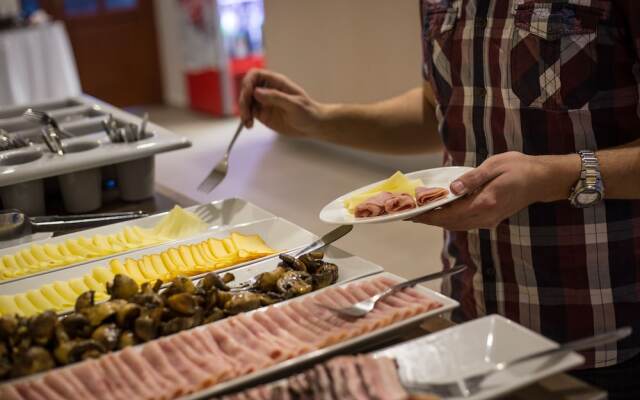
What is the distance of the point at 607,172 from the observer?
4.61 ft

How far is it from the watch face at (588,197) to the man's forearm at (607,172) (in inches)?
0.8

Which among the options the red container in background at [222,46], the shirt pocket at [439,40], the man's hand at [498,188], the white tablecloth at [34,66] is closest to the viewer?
the man's hand at [498,188]

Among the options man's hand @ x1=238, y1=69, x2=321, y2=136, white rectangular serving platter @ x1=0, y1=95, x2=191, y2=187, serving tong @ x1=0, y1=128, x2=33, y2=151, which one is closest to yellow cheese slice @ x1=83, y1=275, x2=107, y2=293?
white rectangular serving platter @ x1=0, y1=95, x2=191, y2=187

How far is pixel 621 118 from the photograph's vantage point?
149 centimetres

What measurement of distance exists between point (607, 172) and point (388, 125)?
696 millimetres

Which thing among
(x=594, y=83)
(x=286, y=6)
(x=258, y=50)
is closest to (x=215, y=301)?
(x=594, y=83)

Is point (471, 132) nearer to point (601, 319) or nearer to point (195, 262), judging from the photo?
point (601, 319)

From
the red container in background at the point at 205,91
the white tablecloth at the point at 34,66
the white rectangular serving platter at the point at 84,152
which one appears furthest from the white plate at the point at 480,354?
the red container in background at the point at 205,91

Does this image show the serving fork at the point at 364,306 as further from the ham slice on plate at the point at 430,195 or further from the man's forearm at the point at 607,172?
the man's forearm at the point at 607,172

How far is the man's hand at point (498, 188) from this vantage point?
1.32 meters

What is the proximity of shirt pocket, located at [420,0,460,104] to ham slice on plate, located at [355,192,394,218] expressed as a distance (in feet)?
1.38

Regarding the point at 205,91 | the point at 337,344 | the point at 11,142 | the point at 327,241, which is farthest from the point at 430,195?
the point at 205,91

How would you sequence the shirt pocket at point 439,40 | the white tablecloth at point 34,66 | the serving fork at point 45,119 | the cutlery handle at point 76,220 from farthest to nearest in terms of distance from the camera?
1. the white tablecloth at point 34,66
2. the serving fork at point 45,119
3. the cutlery handle at point 76,220
4. the shirt pocket at point 439,40

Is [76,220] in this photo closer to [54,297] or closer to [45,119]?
[54,297]
